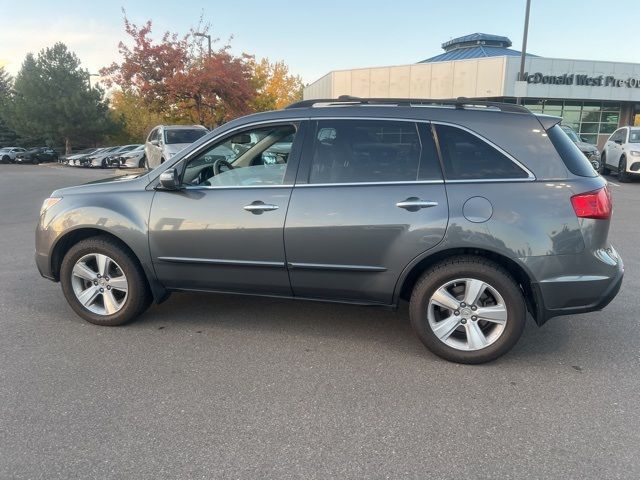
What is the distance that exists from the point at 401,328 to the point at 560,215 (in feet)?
5.17

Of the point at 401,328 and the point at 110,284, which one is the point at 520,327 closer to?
the point at 401,328

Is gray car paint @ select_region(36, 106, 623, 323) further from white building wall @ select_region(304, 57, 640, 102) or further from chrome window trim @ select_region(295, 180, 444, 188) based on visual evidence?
white building wall @ select_region(304, 57, 640, 102)

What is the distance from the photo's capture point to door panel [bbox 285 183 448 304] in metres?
3.46

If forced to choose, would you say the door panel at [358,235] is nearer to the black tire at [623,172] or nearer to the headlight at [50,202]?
the headlight at [50,202]

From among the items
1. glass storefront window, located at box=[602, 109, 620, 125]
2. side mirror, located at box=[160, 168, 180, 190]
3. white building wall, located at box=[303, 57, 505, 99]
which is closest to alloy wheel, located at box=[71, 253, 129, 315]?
side mirror, located at box=[160, 168, 180, 190]

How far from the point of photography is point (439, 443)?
8.79ft

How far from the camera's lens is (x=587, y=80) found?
96.1 ft

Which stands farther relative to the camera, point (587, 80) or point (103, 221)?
point (587, 80)

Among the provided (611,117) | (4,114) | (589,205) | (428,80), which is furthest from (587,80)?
(4,114)

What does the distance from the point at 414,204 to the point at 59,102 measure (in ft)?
149

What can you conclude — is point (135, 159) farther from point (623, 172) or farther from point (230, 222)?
point (230, 222)

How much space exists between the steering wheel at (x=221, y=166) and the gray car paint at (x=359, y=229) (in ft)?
1.23

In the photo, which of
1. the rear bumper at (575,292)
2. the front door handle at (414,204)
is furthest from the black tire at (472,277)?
the front door handle at (414,204)

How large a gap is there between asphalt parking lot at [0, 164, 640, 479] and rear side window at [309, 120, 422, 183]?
131 centimetres
